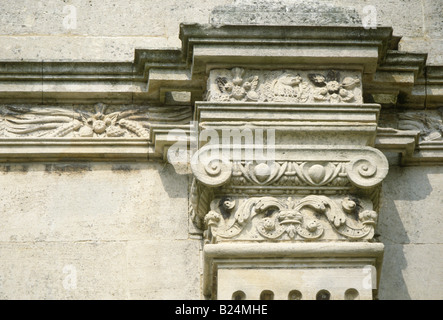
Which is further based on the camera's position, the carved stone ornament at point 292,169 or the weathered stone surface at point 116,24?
the weathered stone surface at point 116,24

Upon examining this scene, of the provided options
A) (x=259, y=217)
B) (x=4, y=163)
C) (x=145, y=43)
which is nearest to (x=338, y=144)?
(x=259, y=217)

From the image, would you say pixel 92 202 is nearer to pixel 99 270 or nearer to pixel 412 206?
pixel 99 270

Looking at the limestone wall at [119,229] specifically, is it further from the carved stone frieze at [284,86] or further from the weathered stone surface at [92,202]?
the carved stone frieze at [284,86]

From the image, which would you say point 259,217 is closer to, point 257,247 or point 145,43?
point 257,247

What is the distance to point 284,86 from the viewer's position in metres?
6.63

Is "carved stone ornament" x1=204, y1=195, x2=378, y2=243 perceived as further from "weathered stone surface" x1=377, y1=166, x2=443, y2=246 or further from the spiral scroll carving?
"weathered stone surface" x1=377, y1=166, x2=443, y2=246

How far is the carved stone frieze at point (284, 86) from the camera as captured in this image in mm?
6578

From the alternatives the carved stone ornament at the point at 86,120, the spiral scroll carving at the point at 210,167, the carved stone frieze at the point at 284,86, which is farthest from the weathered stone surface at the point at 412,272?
the carved stone ornament at the point at 86,120

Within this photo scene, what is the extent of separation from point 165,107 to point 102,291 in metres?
1.30

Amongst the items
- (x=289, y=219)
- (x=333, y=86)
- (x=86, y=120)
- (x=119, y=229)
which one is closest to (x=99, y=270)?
(x=119, y=229)

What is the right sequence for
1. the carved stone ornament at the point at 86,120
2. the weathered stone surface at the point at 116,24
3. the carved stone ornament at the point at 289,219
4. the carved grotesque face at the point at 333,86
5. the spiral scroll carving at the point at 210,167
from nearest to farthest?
the carved stone ornament at the point at 289,219 → the spiral scroll carving at the point at 210,167 → the carved grotesque face at the point at 333,86 → the carved stone ornament at the point at 86,120 → the weathered stone surface at the point at 116,24

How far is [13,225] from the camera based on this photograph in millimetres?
6504
